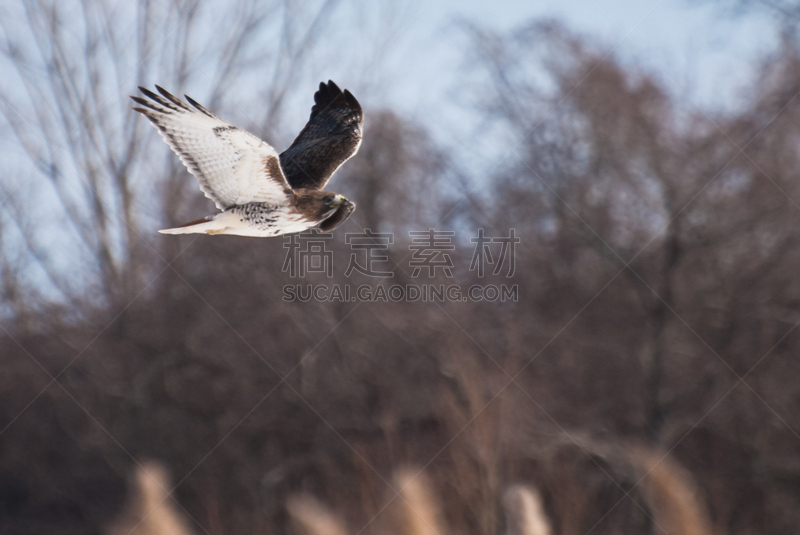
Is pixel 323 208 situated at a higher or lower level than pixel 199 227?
higher

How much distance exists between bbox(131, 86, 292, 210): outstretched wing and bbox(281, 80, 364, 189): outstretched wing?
0.62 metres

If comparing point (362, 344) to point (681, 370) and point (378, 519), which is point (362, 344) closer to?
point (681, 370)

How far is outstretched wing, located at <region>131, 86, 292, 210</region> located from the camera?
12.3 ft

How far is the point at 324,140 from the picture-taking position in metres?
5.02

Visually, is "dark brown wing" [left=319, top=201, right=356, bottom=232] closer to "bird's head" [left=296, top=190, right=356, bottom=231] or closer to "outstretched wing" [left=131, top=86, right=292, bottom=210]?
"bird's head" [left=296, top=190, right=356, bottom=231]

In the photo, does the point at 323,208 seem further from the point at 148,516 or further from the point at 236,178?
the point at 148,516

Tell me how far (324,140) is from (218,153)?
117 cm

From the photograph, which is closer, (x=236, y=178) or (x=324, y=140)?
(x=236, y=178)

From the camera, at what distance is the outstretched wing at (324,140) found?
15.6 feet

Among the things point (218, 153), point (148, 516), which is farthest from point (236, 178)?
point (148, 516)

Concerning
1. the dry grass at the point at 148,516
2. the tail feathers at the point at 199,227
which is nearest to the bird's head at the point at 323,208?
the tail feathers at the point at 199,227

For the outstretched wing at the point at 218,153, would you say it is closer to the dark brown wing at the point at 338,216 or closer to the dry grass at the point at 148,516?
the dark brown wing at the point at 338,216

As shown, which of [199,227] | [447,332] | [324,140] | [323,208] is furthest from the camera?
[447,332]

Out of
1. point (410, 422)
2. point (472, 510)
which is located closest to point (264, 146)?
point (472, 510)
